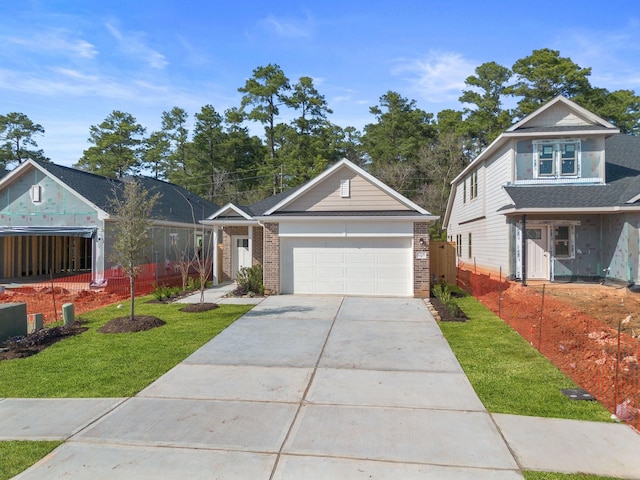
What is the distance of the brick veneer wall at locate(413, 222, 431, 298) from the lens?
14.8m

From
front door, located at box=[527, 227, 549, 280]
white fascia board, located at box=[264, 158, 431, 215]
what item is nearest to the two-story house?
front door, located at box=[527, 227, 549, 280]

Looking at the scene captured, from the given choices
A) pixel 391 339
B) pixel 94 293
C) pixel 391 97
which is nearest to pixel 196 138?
pixel 391 97

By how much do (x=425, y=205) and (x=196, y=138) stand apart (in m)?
24.2

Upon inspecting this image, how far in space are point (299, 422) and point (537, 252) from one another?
1579cm

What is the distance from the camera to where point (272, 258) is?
51.0 feet

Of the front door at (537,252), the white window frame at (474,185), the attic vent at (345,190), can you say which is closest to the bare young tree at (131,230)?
the attic vent at (345,190)

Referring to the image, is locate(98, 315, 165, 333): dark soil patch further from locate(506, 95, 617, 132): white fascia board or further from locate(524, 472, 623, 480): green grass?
locate(506, 95, 617, 132): white fascia board

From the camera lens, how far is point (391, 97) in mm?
43781

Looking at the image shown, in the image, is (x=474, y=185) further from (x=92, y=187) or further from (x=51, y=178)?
(x=51, y=178)

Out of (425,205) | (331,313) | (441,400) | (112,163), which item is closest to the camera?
(441,400)

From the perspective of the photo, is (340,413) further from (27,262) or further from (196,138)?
(196,138)

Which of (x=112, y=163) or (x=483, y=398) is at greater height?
(x=112, y=163)

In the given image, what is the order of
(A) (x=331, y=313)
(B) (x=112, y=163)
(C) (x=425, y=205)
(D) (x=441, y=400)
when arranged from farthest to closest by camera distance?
(B) (x=112, y=163) → (C) (x=425, y=205) → (A) (x=331, y=313) → (D) (x=441, y=400)

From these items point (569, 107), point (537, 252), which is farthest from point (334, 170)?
point (569, 107)
